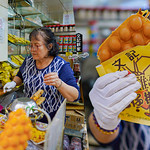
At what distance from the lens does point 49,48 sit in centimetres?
113

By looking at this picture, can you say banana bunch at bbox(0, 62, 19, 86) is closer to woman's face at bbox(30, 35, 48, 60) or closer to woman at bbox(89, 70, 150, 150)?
woman's face at bbox(30, 35, 48, 60)

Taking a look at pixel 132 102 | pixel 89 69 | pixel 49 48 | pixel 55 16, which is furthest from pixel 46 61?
pixel 55 16

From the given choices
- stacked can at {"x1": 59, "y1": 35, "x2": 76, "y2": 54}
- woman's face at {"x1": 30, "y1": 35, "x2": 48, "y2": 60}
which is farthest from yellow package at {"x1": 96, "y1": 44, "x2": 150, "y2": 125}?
stacked can at {"x1": 59, "y1": 35, "x2": 76, "y2": 54}

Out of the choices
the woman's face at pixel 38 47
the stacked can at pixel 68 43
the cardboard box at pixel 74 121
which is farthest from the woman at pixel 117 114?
the stacked can at pixel 68 43

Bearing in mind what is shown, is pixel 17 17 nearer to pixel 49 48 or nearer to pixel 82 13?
pixel 49 48

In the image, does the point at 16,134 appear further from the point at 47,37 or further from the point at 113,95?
the point at 47,37

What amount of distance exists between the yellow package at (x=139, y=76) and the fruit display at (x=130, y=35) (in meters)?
0.02

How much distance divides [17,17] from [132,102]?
2410mm

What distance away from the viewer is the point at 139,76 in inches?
16.8

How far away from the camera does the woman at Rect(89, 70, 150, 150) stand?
1.31 ft

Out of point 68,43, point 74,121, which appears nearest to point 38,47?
A: point 74,121

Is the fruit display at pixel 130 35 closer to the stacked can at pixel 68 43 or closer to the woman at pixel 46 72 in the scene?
the woman at pixel 46 72

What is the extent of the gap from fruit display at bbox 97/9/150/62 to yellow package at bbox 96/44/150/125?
2 cm

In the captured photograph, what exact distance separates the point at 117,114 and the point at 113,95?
0.24 ft
